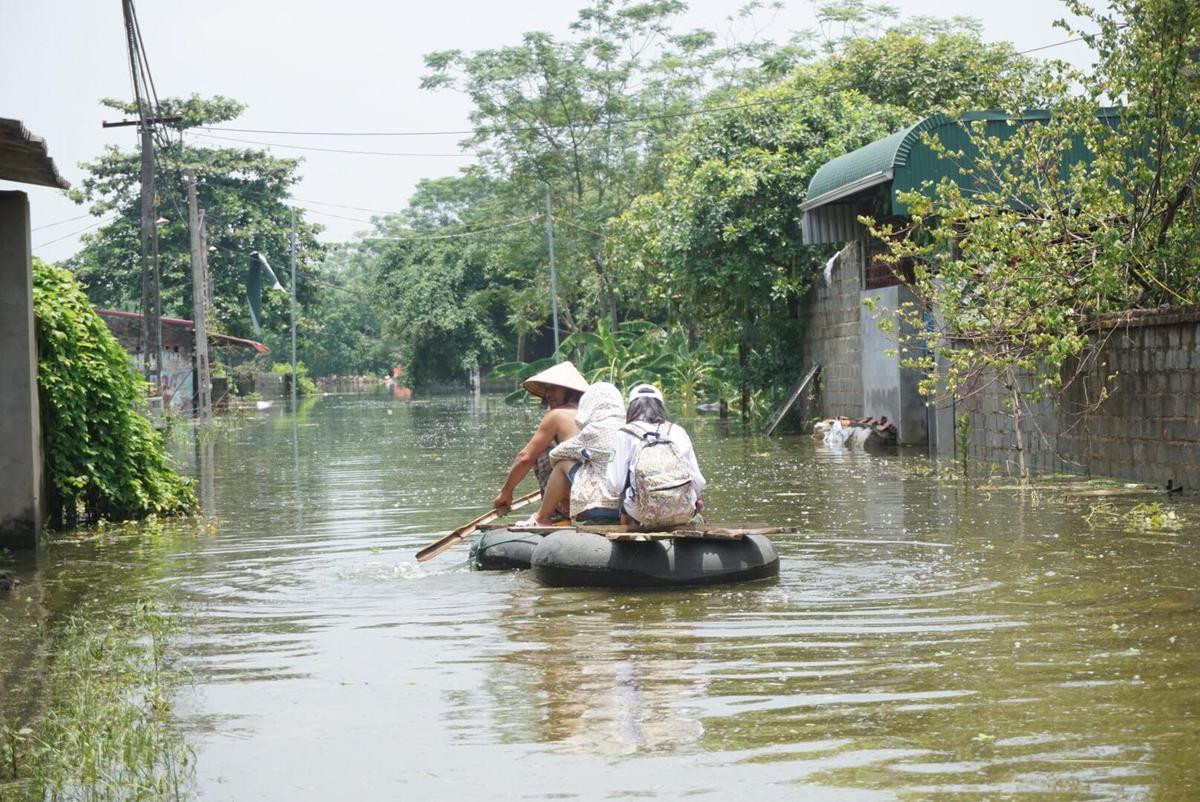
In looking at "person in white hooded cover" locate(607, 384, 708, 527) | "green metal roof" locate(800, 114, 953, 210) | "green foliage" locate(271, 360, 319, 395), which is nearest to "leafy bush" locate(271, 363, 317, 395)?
"green foliage" locate(271, 360, 319, 395)

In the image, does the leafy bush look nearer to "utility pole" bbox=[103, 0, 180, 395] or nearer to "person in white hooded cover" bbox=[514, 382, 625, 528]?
"utility pole" bbox=[103, 0, 180, 395]

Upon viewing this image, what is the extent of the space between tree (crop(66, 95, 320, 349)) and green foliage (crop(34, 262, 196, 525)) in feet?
147

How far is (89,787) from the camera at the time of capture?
5801mm

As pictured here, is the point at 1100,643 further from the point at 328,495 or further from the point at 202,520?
the point at 328,495

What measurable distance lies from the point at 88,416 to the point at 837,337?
1598 cm

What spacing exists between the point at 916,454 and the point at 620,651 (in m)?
14.8

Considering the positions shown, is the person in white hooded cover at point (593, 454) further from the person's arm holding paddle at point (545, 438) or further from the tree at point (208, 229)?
the tree at point (208, 229)

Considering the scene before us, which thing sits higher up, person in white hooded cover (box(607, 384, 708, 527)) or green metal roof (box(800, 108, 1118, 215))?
green metal roof (box(800, 108, 1118, 215))

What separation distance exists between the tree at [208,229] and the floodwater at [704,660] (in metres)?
48.3

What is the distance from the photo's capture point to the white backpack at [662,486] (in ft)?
34.3

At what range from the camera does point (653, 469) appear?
1048cm

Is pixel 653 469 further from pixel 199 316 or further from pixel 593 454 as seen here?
pixel 199 316

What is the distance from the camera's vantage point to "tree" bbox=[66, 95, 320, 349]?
61.0m

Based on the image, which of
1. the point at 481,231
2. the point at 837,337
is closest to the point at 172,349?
the point at 481,231
